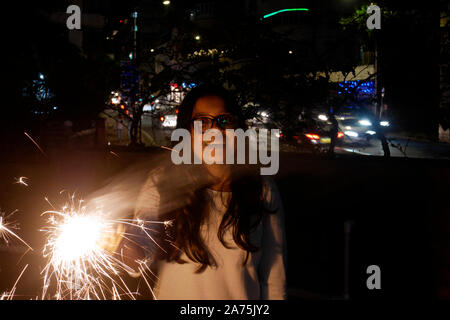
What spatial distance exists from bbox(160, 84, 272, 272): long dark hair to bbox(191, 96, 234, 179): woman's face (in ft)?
0.21

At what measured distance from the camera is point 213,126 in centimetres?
218

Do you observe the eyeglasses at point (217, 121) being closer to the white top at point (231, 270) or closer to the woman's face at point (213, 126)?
the woman's face at point (213, 126)

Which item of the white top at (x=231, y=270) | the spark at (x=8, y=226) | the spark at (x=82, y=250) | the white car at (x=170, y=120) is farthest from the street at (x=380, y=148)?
the spark at (x=8, y=226)

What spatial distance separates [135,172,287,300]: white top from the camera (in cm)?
202

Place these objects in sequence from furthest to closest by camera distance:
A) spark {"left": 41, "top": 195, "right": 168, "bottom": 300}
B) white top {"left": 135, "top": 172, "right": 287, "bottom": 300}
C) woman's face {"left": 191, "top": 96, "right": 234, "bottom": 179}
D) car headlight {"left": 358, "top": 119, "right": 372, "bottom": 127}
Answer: car headlight {"left": 358, "top": 119, "right": 372, "bottom": 127} → spark {"left": 41, "top": 195, "right": 168, "bottom": 300} → woman's face {"left": 191, "top": 96, "right": 234, "bottom": 179} → white top {"left": 135, "top": 172, "right": 287, "bottom": 300}

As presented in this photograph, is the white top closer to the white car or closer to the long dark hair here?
the long dark hair

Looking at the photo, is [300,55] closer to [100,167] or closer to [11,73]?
[100,167]

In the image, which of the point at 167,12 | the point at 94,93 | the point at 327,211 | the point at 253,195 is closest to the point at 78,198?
the point at 94,93

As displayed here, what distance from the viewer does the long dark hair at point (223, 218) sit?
2.04 metres

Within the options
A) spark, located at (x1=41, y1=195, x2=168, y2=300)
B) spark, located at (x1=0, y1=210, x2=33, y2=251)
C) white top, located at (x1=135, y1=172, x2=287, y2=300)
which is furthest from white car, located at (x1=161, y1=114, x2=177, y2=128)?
white top, located at (x1=135, y1=172, x2=287, y2=300)

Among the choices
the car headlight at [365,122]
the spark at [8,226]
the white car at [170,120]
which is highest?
the white car at [170,120]

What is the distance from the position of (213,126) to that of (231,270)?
80 cm

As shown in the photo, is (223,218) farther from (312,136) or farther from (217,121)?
(312,136)

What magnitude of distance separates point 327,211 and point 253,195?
1811 millimetres
